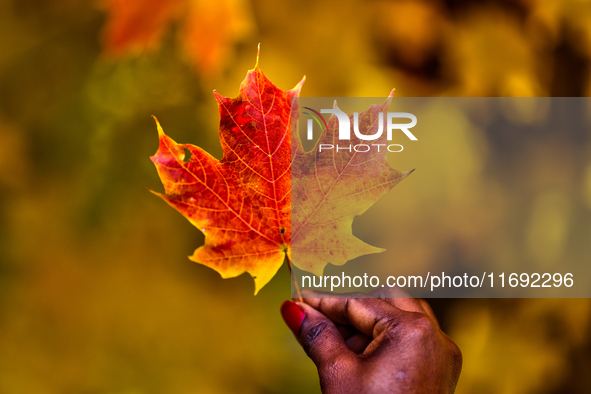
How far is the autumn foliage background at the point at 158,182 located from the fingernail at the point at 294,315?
0.57ft

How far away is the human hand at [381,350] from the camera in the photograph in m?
0.46

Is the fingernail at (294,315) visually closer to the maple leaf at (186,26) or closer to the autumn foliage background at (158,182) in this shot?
the autumn foliage background at (158,182)

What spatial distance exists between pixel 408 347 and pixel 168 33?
31.4 inches

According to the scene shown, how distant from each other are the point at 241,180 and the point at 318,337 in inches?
10.9

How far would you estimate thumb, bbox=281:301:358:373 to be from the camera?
1.65 ft

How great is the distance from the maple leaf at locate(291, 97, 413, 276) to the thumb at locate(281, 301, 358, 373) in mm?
93

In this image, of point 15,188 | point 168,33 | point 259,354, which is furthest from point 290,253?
point 15,188

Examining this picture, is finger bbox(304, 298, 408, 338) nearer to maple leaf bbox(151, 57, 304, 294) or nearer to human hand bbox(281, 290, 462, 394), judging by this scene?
human hand bbox(281, 290, 462, 394)

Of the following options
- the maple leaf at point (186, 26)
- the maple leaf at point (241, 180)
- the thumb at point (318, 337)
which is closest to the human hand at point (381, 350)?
the thumb at point (318, 337)

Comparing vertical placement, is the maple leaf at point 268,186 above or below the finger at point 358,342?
above

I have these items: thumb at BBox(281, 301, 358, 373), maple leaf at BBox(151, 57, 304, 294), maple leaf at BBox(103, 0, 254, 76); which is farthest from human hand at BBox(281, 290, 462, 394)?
maple leaf at BBox(103, 0, 254, 76)

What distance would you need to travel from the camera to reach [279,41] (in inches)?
31.0

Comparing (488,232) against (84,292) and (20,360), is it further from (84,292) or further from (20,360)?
(20,360)

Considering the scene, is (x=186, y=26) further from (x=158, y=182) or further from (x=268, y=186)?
(x=268, y=186)
